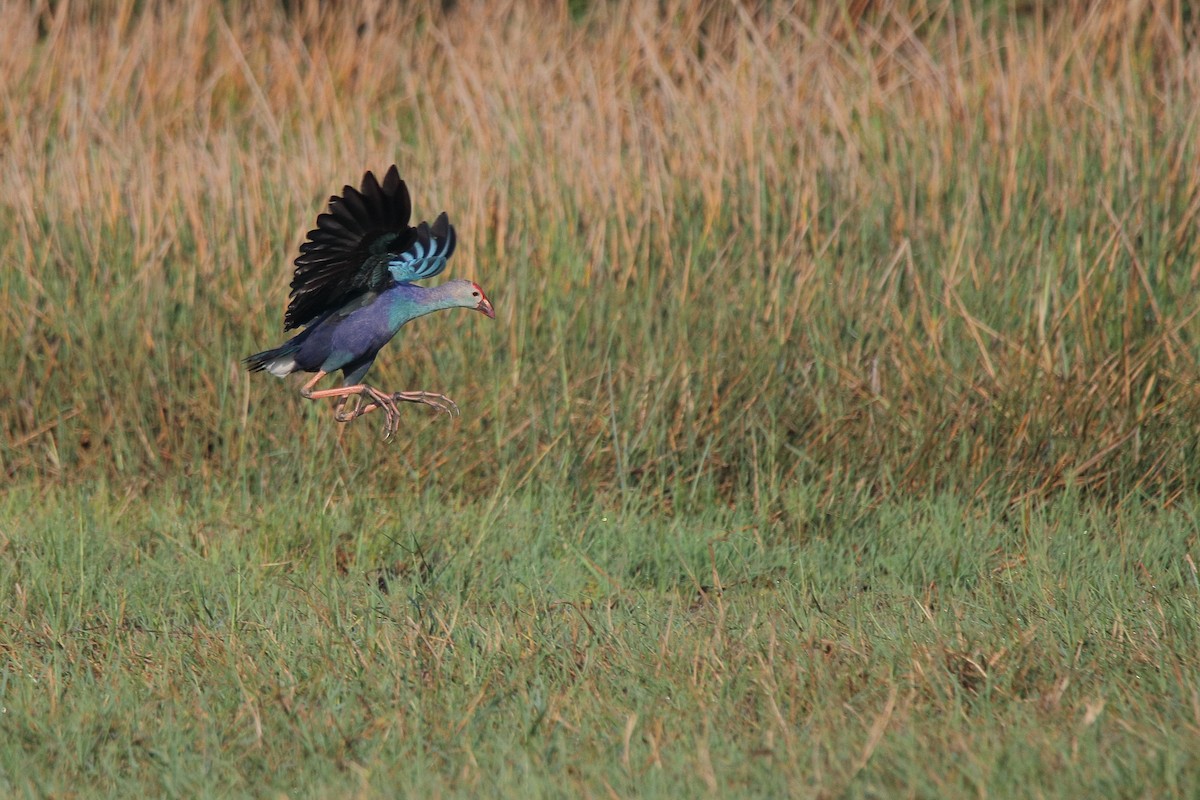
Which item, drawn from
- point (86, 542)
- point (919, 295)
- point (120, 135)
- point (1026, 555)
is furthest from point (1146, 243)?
point (120, 135)

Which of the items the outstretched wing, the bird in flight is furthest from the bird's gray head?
the outstretched wing

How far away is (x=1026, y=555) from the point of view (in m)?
4.12

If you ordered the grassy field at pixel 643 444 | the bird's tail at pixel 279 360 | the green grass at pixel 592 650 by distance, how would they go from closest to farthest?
the green grass at pixel 592 650
the grassy field at pixel 643 444
the bird's tail at pixel 279 360

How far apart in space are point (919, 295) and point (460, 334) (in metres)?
1.62

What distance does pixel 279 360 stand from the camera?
3.29 meters

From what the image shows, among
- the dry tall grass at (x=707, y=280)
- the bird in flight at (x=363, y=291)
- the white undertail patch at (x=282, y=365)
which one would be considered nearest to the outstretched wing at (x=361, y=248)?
the bird in flight at (x=363, y=291)

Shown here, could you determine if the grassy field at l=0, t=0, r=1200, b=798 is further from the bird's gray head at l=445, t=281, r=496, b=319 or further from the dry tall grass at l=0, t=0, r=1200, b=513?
the bird's gray head at l=445, t=281, r=496, b=319

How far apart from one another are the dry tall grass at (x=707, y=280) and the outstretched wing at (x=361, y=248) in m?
1.62

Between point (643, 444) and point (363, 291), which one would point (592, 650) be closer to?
point (363, 291)

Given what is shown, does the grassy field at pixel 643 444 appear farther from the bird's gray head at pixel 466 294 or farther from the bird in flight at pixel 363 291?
the bird's gray head at pixel 466 294

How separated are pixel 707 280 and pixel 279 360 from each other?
2346 mm

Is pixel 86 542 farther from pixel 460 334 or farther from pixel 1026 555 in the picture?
pixel 1026 555

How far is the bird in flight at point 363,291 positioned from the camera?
2828 mm

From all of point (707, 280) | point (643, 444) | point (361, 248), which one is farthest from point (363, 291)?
point (707, 280)
